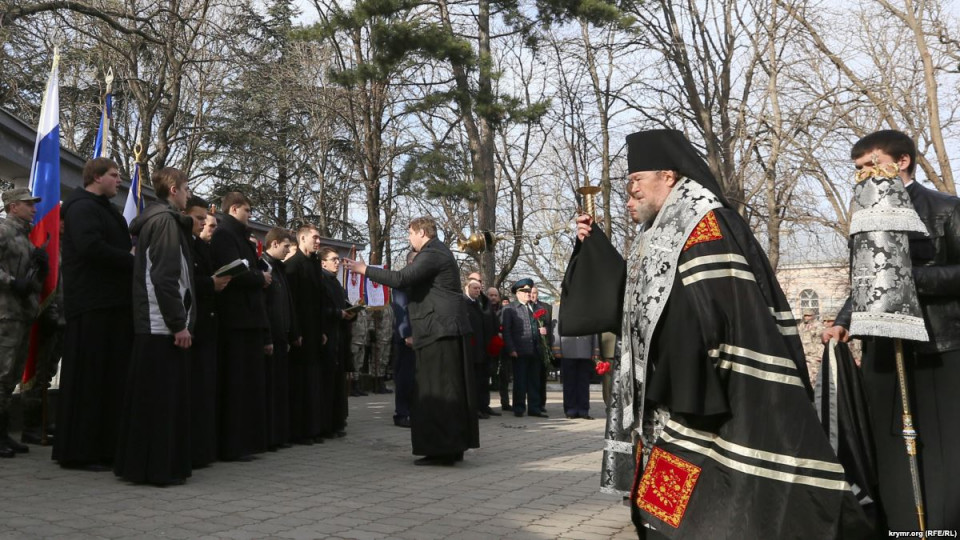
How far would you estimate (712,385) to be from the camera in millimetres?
3451

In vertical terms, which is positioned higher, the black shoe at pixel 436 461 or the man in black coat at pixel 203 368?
the man in black coat at pixel 203 368

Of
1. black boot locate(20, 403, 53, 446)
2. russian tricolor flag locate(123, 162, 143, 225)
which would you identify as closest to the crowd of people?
black boot locate(20, 403, 53, 446)

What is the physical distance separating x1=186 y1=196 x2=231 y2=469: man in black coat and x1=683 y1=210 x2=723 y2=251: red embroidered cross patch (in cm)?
482

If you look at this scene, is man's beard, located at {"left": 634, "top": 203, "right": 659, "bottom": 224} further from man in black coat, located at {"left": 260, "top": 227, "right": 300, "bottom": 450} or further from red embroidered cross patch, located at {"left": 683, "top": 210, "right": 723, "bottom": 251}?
man in black coat, located at {"left": 260, "top": 227, "right": 300, "bottom": 450}

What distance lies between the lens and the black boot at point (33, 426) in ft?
27.6

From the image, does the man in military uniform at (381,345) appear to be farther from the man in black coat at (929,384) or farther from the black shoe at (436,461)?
the man in black coat at (929,384)

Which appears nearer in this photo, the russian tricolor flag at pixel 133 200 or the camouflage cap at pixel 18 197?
the camouflage cap at pixel 18 197

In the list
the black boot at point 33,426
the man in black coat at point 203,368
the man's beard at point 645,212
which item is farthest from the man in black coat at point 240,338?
the man's beard at point 645,212

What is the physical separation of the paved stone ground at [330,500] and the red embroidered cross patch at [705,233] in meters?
2.31

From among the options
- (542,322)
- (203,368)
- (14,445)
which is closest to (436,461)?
(203,368)

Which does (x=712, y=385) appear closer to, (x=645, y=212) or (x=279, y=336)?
(x=645, y=212)

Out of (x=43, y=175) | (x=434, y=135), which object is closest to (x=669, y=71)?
(x=434, y=135)

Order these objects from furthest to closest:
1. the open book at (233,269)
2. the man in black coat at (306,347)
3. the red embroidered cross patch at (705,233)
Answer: the man in black coat at (306,347)
the open book at (233,269)
the red embroidered cross patch at (705,233)

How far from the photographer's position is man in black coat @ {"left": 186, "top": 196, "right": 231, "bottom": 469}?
24.3ft
